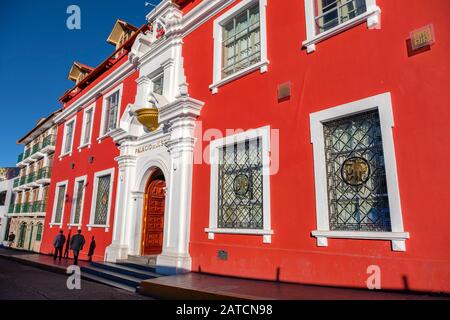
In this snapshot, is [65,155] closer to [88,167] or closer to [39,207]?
[88,167]

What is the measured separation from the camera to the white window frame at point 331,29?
5.24m

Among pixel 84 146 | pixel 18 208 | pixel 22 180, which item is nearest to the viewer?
pixel 84 146

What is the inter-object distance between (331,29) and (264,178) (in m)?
3.16

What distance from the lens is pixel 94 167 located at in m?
12.7

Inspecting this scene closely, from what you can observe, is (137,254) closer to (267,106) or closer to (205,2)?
(267,106)

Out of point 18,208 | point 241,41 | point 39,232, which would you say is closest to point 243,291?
point 241,41

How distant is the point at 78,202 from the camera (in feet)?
44.1

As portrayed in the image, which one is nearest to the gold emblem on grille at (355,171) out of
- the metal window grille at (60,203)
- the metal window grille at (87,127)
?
the metal window grille at (87,127)

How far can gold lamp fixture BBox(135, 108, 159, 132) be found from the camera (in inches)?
378

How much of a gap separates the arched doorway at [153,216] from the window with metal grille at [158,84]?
2.81m

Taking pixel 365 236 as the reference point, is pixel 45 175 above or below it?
above

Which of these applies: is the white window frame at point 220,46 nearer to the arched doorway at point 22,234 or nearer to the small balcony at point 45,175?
the small balcony at point 45,175

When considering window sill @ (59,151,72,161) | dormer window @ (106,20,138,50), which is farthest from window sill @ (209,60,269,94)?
window sill @ (59,151,72,161)
